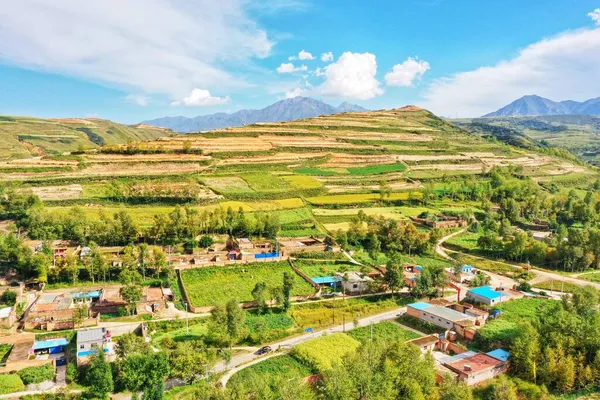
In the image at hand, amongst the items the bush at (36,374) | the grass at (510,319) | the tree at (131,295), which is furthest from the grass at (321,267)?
the bush at (36,374)

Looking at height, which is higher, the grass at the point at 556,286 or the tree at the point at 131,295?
the tree at the point at 131,295

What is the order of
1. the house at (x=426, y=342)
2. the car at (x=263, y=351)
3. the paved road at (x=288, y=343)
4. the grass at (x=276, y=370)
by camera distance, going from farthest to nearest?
the house at (x=426, y=342) < the car at (x=263, y=351) < the paved road at (x=288, y=343) < the grass at (x=276, y=370)

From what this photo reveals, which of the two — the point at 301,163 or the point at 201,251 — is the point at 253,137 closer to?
the point at 301,163

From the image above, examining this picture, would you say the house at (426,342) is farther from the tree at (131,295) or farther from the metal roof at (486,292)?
the tree at (131,295)

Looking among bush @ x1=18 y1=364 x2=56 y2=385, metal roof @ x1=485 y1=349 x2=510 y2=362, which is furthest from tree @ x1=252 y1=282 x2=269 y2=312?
metal roof @ x1=485 y1=349 x2=510 y2=362

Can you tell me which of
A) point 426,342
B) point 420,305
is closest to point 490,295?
point 420,305

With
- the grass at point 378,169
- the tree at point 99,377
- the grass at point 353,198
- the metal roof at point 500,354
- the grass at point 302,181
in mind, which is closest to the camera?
the tree at point 99,377

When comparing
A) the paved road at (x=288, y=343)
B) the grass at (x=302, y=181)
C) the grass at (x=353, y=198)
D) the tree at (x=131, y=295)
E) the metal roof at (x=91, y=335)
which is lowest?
the paved road at (x=288, y=343)
